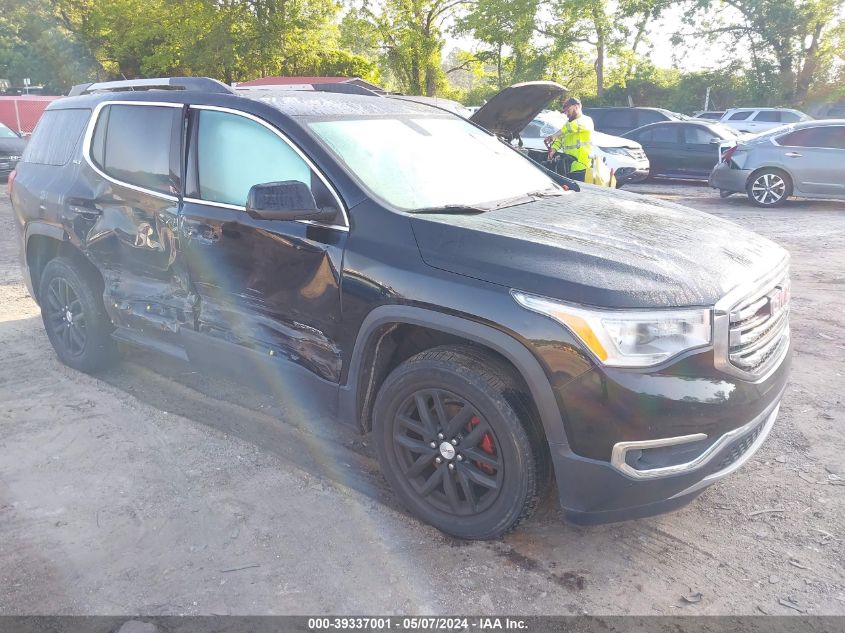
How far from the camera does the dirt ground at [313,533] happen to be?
8.67ft

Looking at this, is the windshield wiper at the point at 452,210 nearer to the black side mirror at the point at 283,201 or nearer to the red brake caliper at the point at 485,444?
the black side mirror at the point at 283,201

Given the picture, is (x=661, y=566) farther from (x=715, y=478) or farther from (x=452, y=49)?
(x=452, y=49)

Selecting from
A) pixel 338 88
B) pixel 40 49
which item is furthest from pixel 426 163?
pixel 40 49

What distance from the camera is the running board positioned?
398 centimetres

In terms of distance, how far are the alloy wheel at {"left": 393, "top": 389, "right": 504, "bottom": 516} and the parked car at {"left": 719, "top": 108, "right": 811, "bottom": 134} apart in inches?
868

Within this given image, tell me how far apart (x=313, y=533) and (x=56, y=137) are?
3.34 metres

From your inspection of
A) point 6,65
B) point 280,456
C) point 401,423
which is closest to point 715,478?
point 401,423

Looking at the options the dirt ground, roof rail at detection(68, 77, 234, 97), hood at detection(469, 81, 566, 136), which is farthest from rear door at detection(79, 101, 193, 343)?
hood at detection(469, 81, 566, 136)

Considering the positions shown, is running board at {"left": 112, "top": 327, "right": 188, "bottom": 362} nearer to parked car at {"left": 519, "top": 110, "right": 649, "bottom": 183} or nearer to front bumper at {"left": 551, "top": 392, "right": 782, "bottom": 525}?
front bumper at {"left": 551, "top": 392, "right": 782, "bottom": 525}

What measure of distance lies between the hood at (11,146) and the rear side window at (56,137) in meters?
13.2

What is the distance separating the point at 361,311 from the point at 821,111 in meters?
31.9

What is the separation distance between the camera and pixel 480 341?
2701mm

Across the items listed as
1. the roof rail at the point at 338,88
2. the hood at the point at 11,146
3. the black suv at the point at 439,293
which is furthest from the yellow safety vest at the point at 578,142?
the hood at the point at 11,146

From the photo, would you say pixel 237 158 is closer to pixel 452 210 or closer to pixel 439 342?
pixel 452 210
